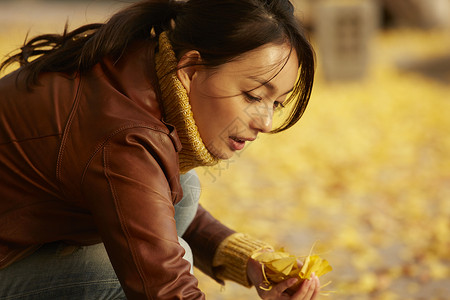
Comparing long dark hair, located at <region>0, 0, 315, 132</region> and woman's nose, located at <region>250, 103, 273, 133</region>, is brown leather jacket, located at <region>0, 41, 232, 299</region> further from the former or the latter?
woman's nose, located at <region>250, 103, 273, 133</region>

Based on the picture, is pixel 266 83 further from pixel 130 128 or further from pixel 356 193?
pixel 356 193

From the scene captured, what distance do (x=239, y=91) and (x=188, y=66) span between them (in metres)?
0.14

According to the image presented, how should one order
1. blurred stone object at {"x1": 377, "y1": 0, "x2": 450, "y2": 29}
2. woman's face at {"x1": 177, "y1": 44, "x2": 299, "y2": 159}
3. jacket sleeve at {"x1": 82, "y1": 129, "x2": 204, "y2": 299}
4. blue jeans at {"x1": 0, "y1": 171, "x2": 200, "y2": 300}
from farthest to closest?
blurred stone object at {"x1": 377, "y1": 0, "x2": 450, "y2": 29} < blue jeans at {"x1": 0, "y1": 171, "x2": 200, "y2": 300} < woman's face at {"x1": 177, "y1": 44, "x2": 299, "y2": 159} < jacket sleeve at {"x1": 82, "y1": 129, "x2": 204, "y2": 299}

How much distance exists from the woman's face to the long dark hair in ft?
0.09

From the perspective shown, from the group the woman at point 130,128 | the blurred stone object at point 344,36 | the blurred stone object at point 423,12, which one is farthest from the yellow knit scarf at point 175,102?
the blurred stone object at point 423,12

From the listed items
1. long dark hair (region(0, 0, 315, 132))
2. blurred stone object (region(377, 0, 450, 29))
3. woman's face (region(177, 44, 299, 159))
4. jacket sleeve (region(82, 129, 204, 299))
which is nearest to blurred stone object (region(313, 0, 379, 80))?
blurred stone object (region(377, 0, 450, 29))

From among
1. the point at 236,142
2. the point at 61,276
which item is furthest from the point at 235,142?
the point at 61,276

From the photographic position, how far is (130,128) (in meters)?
1.40

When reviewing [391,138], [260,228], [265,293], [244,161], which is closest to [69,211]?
[265,293]

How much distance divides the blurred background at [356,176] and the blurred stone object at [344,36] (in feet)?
0.04

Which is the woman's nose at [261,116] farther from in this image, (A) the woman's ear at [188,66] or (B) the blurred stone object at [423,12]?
(B) the blurred stone object at [423,12]

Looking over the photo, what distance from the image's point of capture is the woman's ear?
1.50 m

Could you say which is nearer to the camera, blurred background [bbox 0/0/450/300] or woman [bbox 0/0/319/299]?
woman [bbox 0/0/319/299]

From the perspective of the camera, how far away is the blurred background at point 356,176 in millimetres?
3027
